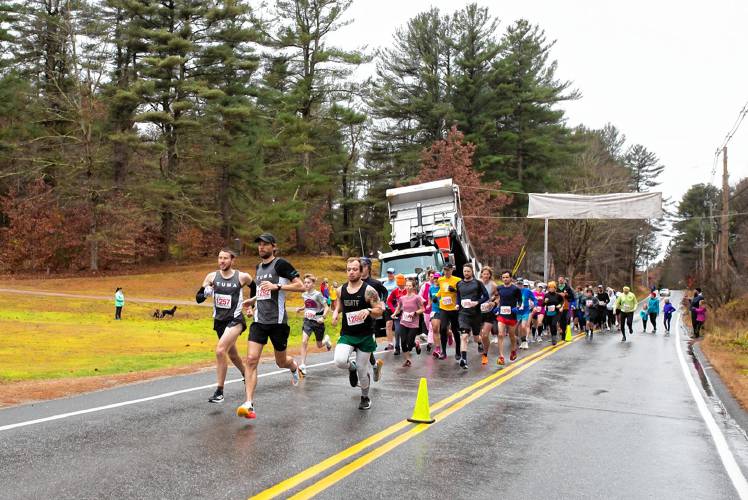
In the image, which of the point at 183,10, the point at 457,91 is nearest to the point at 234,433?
the point at 183,10

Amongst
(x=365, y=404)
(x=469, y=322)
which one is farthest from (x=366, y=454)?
(x=469, y=322)

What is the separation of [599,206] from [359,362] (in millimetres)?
21372

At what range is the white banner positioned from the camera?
2636 cm

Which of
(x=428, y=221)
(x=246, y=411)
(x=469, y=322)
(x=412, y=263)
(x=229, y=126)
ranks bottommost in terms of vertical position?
(x=246, y=411)

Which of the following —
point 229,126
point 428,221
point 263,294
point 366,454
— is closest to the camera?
point 366,454

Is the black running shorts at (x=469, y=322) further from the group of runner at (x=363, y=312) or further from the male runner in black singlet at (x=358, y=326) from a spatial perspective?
the male runner in black singlet at (x=358, y=326)

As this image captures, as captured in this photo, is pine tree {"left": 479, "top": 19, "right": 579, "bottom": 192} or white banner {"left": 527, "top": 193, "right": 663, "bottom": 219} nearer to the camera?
white banner {"left": 527, "top": 193, "right": 663, "bottom": 219}

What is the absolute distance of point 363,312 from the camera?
861 cm

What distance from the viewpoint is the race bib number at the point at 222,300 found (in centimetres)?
849

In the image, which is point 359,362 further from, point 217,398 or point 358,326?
point 217,398

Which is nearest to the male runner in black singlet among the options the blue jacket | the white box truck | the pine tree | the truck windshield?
the truck windshield

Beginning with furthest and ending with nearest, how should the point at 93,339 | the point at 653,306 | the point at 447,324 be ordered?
1. the point at 653,306
2. the point at 93,339
3. the point at 447,324

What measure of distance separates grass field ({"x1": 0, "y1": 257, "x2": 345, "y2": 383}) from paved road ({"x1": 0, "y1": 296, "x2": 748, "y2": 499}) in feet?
13.8

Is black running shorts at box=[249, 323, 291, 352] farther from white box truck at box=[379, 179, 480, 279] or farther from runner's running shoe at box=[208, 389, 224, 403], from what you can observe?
white box truck at box=[379, 179, 480, 279]
